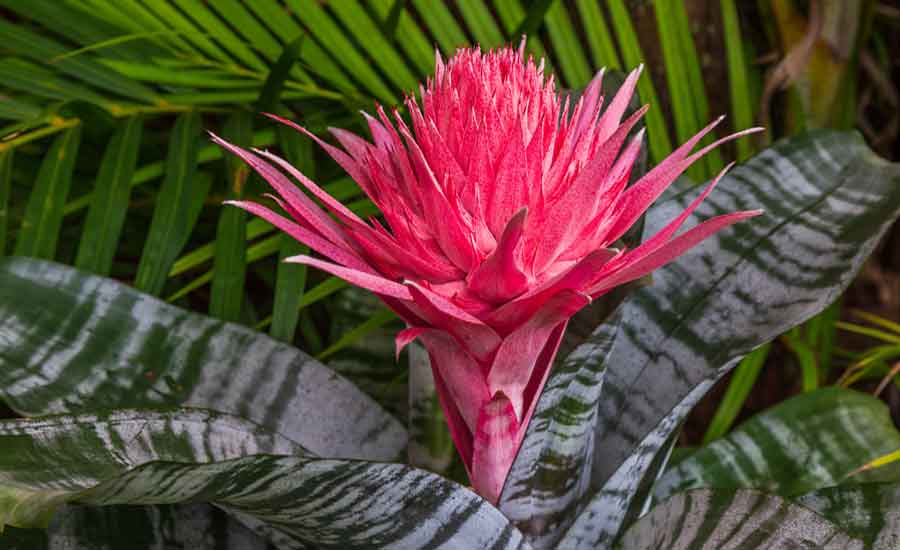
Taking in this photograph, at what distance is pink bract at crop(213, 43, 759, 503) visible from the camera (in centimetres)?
44

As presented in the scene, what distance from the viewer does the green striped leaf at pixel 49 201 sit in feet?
2.39

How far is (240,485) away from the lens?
17.0 inches

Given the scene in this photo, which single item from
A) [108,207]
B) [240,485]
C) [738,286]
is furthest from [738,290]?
[108,207]

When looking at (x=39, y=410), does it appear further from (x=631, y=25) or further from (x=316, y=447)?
(x=631, y=25)

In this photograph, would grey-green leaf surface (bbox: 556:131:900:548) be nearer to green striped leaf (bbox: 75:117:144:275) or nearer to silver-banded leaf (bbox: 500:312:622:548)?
silver-banded leaf (bbox: 500:312:622:548)

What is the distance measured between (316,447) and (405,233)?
25 centimetres

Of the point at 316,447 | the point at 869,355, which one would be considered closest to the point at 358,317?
the point at 316,447

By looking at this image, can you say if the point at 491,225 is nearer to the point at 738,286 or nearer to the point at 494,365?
the point at 494,365

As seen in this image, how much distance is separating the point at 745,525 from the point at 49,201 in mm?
585

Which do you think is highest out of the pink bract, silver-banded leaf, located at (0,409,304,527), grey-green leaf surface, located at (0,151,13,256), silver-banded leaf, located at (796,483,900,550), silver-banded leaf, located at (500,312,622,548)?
grey-green leaf surface, located at (0,151,13,256)

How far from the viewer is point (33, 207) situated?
0.74m

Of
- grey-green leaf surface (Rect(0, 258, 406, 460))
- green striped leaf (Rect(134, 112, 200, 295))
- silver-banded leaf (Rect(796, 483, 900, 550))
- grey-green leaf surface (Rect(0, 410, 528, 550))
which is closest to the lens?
grey-green leaf surface (Rect(0, 410, 528, 550))

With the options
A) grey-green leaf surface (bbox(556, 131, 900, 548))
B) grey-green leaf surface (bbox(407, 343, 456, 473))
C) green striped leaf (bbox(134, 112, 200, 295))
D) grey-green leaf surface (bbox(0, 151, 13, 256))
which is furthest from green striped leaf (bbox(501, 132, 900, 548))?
grey-green leaf surface (bbox(0, 151, 13, 256))

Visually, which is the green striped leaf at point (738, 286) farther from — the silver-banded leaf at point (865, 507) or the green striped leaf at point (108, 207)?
the green striped leaf at point (108, 207)
